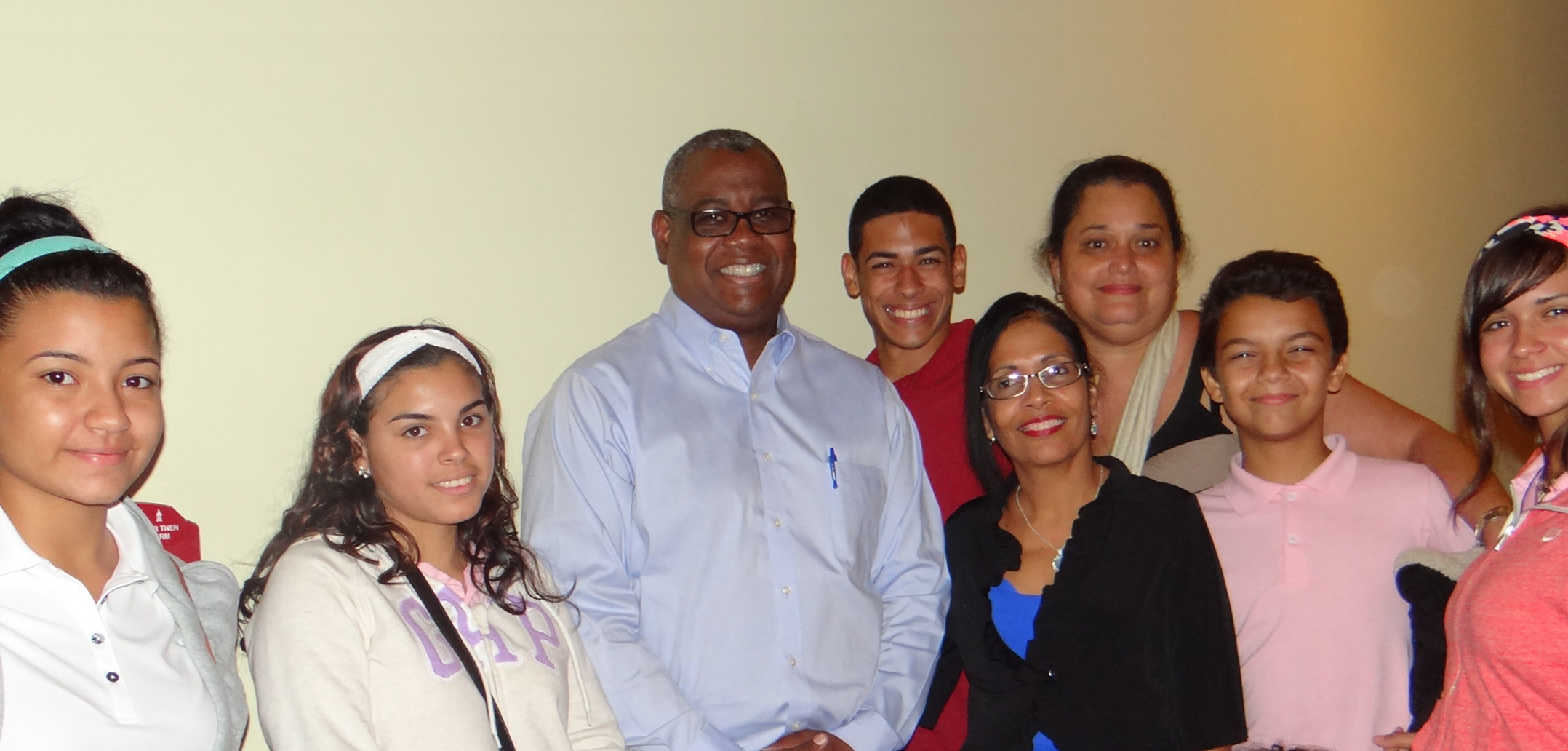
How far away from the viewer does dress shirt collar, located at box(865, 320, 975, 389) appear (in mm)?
2920

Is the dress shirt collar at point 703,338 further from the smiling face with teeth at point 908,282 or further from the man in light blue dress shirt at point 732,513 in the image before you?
the smiling face with teeth at point 908,282

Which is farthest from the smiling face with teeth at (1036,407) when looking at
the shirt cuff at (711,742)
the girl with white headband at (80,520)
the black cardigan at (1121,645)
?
the girl with white headband at (80,520)

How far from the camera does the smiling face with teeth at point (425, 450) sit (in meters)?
2.09

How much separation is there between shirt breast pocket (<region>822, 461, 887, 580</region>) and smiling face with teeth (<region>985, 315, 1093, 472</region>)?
290 millimetres

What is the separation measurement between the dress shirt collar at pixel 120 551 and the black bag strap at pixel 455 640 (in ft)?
1.32

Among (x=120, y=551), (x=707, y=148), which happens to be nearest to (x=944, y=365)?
(x=707, y=148)

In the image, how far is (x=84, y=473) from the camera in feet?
5.72

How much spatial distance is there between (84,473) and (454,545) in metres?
0.64

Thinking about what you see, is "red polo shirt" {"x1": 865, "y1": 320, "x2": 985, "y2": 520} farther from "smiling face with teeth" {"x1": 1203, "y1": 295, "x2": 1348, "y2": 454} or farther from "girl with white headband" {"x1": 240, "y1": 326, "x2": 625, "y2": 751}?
"girl with white headband" {"x1": 240, "y1": 326, "x2": 625, "y2": 751}

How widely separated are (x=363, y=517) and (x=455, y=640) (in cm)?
29

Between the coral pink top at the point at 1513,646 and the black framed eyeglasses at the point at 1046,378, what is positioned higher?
the black framed eyeglasses at the point at 1046,378

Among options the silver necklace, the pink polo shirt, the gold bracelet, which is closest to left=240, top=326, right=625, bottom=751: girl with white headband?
the silver necklace

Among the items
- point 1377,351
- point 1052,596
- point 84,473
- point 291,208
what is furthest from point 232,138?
point 1377,351

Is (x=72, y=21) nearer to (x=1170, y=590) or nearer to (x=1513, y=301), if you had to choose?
(x=1170, y=590)
